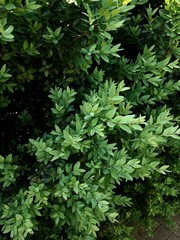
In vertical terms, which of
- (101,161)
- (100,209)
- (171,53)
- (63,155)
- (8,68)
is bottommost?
(100,209)

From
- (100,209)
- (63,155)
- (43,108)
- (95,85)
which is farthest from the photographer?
(43,108)

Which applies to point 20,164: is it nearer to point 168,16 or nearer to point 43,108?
point 43,108

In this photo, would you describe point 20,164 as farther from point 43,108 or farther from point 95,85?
point 95,85

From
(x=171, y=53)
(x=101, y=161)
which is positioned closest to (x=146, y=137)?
(x=101, y=161)

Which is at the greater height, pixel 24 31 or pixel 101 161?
pixel 24 31

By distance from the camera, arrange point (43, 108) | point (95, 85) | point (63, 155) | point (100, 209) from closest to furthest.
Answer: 1. point (63, 155)
2. point (100, 209)
3. point (95, 85)
4. point (43, 108)

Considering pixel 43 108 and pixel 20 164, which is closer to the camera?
pixel 20 164

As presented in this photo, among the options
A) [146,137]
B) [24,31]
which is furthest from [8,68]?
[146,137]
